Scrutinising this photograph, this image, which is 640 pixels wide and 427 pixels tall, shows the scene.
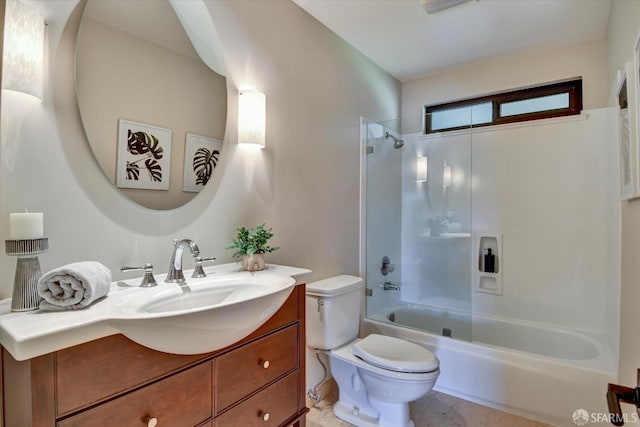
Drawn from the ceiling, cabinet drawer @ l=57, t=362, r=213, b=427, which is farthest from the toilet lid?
the ceiling

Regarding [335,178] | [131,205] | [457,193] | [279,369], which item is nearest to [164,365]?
[279,369]

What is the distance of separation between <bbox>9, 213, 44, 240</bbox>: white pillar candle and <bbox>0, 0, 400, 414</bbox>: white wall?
0.17 m

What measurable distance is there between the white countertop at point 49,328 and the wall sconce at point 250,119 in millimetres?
962

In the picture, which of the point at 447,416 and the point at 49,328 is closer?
the point at 49,328

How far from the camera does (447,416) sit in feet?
6.50

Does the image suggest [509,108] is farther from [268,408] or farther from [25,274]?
[25,274]

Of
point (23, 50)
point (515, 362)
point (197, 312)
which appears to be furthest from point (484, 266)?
point (23, 50)

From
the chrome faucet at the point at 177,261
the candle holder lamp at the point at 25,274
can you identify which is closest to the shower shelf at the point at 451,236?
the chrome faucet at the point at 177,261

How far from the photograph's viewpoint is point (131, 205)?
1249 mm

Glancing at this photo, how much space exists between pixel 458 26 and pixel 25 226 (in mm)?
2592

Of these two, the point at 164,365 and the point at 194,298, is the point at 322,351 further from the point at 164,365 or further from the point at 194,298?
the point at 164,365

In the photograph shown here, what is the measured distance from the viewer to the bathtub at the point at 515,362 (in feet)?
6.06

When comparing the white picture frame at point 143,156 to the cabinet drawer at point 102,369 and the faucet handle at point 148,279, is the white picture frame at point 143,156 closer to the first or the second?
the faucet handle at point 148,279

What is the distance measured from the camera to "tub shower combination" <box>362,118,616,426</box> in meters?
1.90
